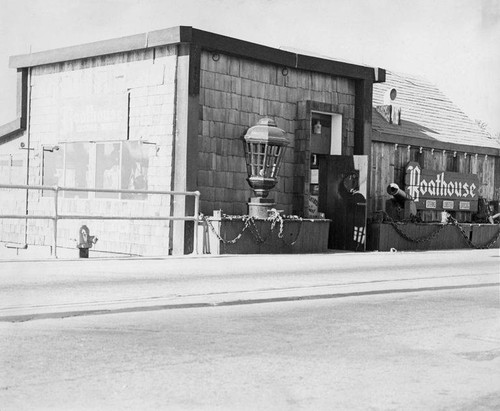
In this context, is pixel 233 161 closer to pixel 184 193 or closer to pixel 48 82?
pixel 184 193

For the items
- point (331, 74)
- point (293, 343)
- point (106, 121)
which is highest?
point (331, 74)

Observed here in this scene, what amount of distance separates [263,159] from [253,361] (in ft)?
42.6

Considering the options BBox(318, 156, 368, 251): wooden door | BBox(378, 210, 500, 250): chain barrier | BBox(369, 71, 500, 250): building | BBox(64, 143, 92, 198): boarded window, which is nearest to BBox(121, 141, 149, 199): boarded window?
BBox(64, 143, 92, 198): boarded window

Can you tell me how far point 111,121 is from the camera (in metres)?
20.0

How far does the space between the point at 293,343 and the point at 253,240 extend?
37.4ft

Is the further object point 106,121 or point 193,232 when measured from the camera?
point 106,121

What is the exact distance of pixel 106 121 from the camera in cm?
2019

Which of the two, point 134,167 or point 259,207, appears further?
point 134,167

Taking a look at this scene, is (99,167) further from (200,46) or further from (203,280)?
(203,280)

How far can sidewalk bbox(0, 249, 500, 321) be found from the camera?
30.5 ft

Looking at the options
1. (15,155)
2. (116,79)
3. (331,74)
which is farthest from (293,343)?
(15,155)

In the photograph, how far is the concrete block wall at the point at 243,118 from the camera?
18.9 m

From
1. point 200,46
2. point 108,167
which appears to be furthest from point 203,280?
point 108,167

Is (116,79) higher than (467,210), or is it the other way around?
(116,79)
